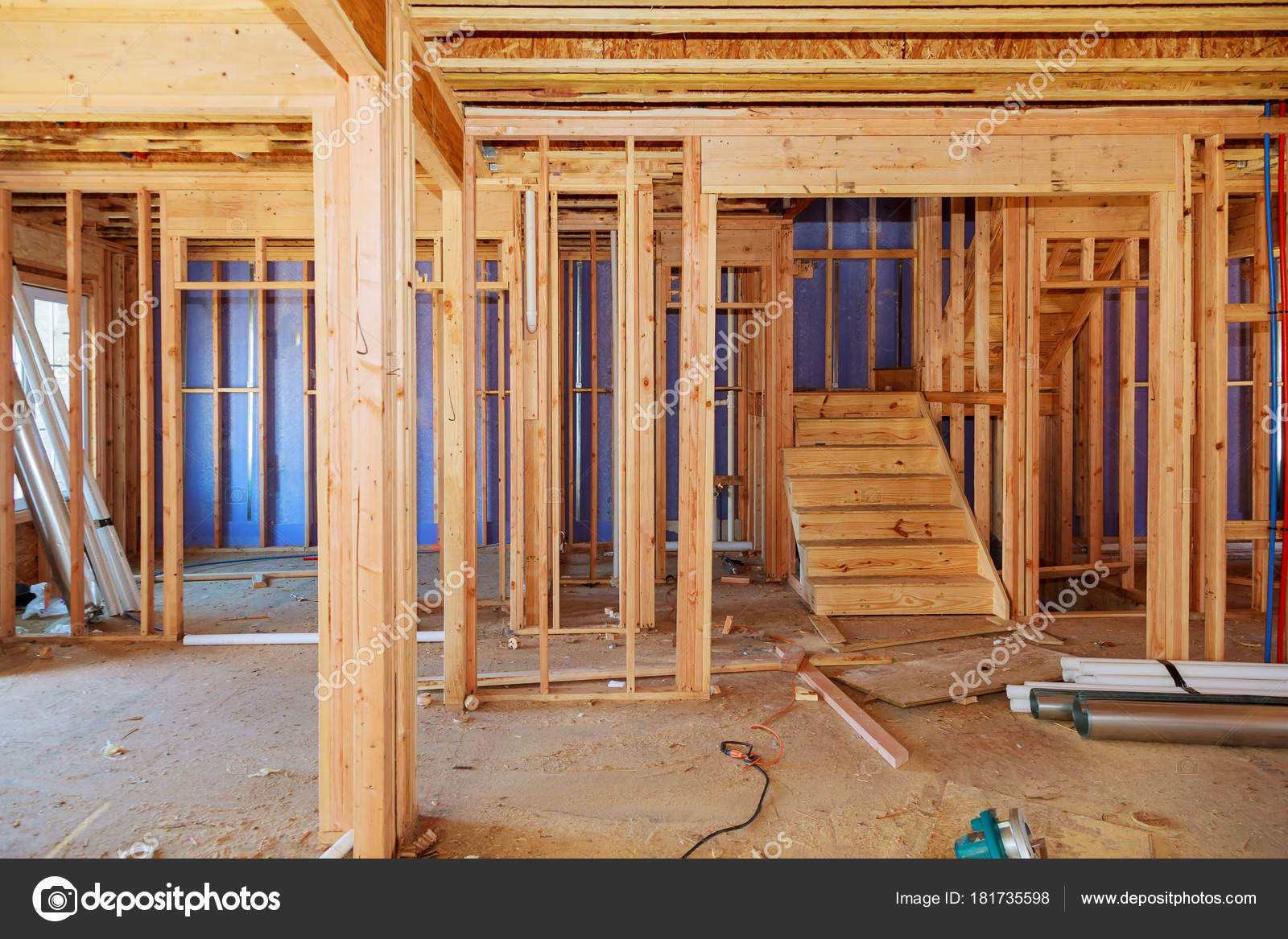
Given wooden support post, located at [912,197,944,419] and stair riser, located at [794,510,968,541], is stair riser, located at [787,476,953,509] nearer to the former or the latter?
stair riser, located at [794,510,968,541]

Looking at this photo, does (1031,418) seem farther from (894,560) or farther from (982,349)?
(894,560)

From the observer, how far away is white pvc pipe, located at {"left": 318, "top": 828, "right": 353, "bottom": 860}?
8.43 feet

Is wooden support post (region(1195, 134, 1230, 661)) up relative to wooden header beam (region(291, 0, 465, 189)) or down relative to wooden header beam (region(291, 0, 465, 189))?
down

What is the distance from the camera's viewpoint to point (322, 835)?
2740mm

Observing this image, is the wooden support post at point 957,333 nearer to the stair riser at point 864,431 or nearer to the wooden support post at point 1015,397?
the stair riser at point 864,431

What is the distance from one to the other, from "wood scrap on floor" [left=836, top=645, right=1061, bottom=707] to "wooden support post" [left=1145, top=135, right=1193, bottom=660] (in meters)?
0.69

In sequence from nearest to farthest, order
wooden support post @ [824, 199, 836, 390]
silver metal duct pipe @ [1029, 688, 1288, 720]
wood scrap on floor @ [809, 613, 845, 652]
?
1. silver metal duct pipe @ [1029, 688, 1288, 720]
2. wood scrap on floor @ [809, 613, 845, 652]
3. wooden support post @ [824, 199, 836, 390]

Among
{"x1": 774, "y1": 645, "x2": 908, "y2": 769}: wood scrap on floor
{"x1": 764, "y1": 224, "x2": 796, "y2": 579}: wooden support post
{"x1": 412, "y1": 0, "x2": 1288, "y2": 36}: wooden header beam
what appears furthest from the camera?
{"x1": 764, "y1": 224, "x2": 796, "y2": 579}: wooden support post

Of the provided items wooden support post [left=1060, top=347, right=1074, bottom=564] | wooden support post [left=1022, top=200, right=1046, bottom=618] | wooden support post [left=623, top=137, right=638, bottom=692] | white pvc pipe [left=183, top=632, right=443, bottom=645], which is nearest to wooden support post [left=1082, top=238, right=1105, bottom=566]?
wooden support post [left=1060, top=347, right=1074, bottom=564]

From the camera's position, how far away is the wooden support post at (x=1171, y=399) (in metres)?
4.18

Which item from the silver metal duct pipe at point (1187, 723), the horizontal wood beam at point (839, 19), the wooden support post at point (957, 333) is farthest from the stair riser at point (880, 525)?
the horizontal wood beam at point (839, 19)
